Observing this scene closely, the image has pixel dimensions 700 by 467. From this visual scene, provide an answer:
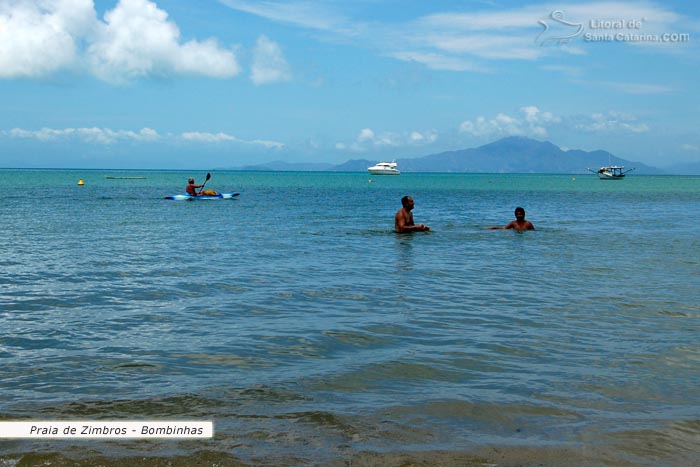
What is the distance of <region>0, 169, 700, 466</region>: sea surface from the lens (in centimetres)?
533

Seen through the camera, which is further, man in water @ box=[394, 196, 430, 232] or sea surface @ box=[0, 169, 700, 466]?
man in water @ box=[394, 196, 430, 232]

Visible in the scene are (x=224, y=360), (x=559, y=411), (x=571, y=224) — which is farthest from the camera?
(x=571, y=224)

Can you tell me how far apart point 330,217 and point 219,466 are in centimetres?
2943

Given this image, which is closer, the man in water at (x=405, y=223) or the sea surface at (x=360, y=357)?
the sea surface at (x=360, y=357)

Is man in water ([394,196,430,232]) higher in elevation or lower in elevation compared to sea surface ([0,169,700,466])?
higher

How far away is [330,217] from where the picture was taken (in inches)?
1347

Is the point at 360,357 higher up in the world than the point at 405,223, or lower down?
lower down

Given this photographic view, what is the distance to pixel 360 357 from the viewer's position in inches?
312

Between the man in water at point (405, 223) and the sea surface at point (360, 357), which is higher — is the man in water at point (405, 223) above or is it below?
above

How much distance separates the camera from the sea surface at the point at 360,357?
5332 mm

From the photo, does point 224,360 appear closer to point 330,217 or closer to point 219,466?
point 219,466

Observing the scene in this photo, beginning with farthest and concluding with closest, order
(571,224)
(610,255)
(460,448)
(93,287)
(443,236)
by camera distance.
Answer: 1. (571,224)
2. (443,236)
3. (610,255)
4. (93,287)
5. (460,448)

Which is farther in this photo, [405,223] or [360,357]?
[405,223]

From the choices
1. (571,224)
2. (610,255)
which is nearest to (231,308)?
(610,255)
